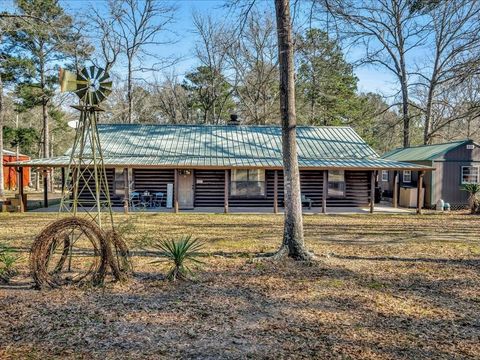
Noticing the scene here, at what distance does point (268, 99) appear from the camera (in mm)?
31328

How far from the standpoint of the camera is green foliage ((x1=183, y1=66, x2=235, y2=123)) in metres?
32.9

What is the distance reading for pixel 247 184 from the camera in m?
18.8

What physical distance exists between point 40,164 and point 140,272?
11.3m

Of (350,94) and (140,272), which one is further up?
(350,94)

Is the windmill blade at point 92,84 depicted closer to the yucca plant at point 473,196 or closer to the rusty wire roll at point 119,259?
the rusty wire roll at point 119,259

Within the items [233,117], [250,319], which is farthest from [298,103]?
[250,319]

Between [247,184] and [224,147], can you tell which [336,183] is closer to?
[247,184]

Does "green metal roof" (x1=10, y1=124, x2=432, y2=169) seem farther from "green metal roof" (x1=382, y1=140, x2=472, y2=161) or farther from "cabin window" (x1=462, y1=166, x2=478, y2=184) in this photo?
"cabin window" (x1=462, y1=166, x2=478, y2=184)

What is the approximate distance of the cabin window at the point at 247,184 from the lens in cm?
1877

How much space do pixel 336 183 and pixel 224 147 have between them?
238 inches

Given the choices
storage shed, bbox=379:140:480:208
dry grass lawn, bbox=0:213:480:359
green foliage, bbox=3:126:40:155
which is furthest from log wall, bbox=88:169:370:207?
green foliage, bbox=3:126:40:155

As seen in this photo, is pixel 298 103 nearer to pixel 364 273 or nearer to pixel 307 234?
pixel 307 234

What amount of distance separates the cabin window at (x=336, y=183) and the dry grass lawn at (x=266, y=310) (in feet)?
32.6

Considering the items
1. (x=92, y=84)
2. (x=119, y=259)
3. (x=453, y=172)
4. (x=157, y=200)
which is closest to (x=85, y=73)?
(x=92, y=84)
